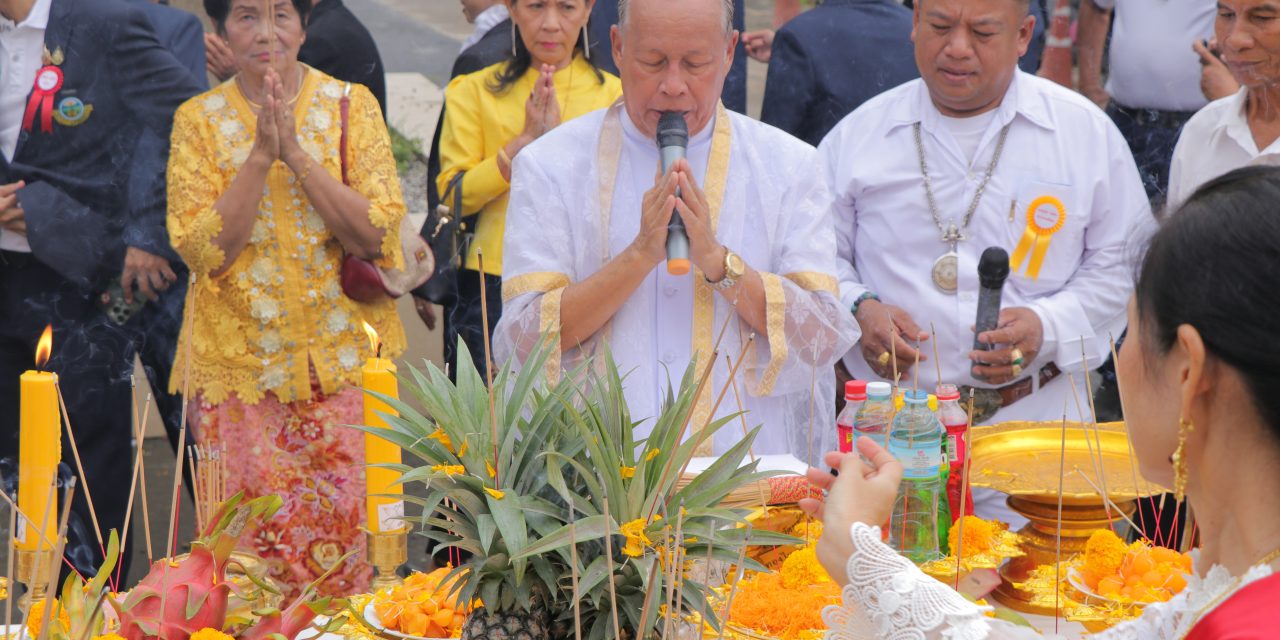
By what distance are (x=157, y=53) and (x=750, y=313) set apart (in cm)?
207

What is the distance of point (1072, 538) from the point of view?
7.99ft

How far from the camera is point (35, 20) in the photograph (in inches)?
151

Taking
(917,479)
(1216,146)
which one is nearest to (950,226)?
(1216,146)

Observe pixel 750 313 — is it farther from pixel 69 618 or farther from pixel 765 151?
pixel 69 618

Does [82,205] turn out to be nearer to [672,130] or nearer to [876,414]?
[672,130]

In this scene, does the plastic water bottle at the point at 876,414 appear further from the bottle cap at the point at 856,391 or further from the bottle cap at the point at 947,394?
the bottle cap at the point at 947,394

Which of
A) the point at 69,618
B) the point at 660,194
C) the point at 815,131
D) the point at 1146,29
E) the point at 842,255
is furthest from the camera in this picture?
the point at 1146,29

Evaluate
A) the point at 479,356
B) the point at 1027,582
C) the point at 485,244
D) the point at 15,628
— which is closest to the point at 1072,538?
the point at 1027,582

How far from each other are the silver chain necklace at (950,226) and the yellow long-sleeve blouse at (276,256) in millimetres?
1312

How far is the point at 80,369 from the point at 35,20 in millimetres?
948

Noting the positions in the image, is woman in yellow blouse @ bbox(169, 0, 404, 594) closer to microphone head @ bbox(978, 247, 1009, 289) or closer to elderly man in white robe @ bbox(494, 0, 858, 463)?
elderly man in white robe @ bbox(494, 0, 858, 463)

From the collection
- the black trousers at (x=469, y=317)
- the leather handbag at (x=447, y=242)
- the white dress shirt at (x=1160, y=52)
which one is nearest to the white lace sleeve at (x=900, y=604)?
the leather handbag at (x=447, y=242)

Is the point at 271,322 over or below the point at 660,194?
below

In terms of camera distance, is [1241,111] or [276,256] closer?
[1241,111]
